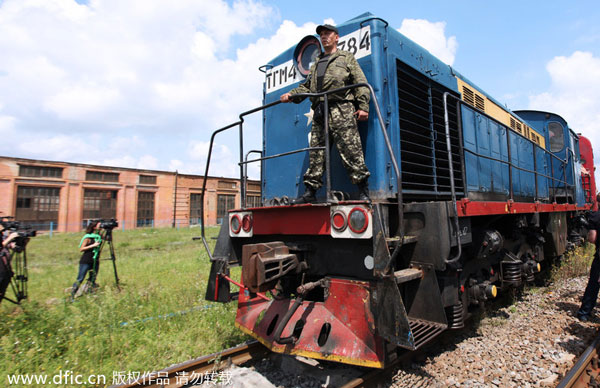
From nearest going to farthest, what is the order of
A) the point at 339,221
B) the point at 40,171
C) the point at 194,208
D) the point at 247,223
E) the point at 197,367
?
the point at 339,221
the point at 197,367
the point at 247,223
the point at 40,171
the point at 194,208

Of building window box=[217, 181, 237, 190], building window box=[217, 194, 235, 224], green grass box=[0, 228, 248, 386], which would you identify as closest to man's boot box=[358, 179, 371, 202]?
green grass box=[0, 228, 248, 386]

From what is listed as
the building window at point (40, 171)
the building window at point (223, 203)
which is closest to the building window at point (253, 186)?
the building window at point (223, 203)

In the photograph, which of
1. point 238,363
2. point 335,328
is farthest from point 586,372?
point 238,363

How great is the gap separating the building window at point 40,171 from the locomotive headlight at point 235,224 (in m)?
26.1

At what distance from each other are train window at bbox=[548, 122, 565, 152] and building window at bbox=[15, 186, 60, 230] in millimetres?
28020

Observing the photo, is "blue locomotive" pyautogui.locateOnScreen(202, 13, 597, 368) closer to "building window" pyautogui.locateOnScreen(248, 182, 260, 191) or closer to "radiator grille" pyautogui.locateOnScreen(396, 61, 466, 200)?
"radiator grille" pyautogui.locateOnScreen(396, 61, 466, 200)

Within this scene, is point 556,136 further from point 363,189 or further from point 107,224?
point 107,224

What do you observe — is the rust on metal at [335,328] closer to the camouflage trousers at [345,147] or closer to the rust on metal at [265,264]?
the rust on metal at [265,264]

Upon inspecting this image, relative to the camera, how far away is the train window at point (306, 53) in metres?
3.77

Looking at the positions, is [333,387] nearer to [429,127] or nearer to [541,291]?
[429,127]

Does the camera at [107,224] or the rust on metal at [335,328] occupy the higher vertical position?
the camera at [107,224]

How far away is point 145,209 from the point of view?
27547 mm

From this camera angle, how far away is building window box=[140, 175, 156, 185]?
2734 cm

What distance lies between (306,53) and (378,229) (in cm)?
242
